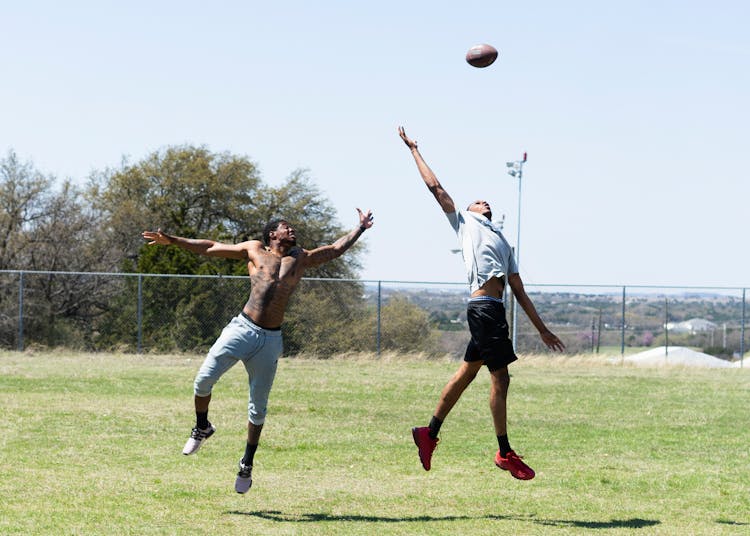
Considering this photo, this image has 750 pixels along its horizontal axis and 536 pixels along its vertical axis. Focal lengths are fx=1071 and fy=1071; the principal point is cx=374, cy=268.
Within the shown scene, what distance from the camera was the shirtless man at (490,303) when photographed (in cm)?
898

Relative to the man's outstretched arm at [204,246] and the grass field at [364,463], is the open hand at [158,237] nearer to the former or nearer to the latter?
the man's outstretched arm at [204,246]

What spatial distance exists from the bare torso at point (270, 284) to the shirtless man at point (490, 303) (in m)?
1.40

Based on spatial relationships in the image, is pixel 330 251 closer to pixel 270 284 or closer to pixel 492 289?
pixel 270 284

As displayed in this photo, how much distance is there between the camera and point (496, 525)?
817 cm

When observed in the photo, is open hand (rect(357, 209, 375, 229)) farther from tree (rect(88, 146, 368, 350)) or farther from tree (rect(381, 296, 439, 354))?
tree (rect(88, 146, 368, 350))

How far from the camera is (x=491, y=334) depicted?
895 cm

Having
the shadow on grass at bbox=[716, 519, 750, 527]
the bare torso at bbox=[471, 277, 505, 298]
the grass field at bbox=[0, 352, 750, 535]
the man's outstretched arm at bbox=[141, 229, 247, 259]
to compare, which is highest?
the man's outstretched arm at bbox=[141, 229, 247, 259]

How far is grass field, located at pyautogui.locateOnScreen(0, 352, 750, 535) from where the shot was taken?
8312 millimetres

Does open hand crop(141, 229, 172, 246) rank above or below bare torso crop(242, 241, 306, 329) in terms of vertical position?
above

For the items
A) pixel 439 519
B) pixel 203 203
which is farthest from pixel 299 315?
pixel 439 519

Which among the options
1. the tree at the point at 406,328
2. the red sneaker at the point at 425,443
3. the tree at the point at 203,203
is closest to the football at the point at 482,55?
the red sneaker at the point at 425,443

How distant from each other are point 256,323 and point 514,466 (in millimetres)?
2517

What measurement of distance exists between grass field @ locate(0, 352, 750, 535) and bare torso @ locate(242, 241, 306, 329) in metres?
1.57

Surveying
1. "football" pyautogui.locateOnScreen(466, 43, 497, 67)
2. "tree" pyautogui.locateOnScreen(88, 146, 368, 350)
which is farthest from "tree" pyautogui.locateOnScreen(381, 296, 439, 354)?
"football" pyautogui.locateOnScreen(466, 43, 497, 67)
